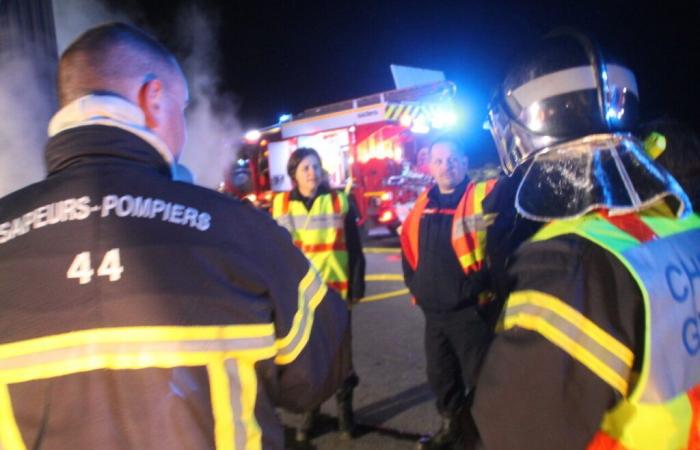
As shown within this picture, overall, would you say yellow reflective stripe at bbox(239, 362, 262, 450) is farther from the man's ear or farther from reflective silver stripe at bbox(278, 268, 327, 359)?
the man's ear

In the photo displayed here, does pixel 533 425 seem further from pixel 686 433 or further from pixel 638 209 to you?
pixel 638 209

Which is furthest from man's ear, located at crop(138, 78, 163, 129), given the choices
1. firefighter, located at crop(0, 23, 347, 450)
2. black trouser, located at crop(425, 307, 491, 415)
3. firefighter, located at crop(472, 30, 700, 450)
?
black trouser, located at crop(425, 307, 491, 415)

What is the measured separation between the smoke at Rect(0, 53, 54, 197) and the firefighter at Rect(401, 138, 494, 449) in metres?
2.41

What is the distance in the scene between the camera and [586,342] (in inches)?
40.6

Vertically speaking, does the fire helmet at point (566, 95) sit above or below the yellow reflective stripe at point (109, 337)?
above

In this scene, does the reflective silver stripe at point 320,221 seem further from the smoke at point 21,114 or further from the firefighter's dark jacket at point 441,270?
the smoke at point 21,114

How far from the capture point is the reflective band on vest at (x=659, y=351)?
1.03 m

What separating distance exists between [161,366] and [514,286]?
836 millimetres

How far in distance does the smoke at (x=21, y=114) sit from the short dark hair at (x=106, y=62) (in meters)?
1.92

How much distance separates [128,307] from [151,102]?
0.54 metres

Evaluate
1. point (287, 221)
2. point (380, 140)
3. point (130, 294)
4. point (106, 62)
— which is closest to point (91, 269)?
point (130, 294)

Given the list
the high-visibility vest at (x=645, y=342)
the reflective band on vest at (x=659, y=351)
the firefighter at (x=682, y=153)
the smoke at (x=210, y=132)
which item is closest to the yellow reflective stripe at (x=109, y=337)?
the high-visibility vest at (x=645, y=342)

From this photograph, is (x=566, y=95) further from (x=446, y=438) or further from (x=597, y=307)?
(x=446, y=438)

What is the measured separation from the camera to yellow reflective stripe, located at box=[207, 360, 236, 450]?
0.98 metres
